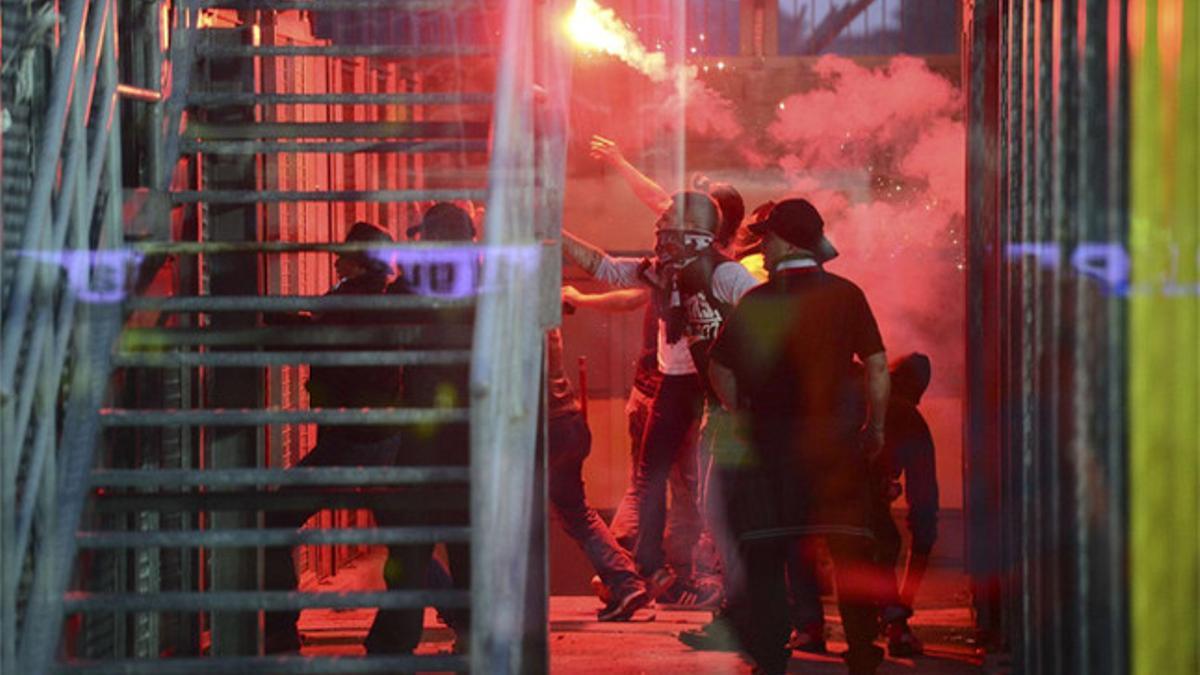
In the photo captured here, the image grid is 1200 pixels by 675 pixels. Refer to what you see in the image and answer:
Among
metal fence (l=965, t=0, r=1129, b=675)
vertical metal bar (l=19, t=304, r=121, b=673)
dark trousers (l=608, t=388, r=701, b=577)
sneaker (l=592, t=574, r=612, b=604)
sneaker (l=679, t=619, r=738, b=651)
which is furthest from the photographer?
dark trousers (l=608, t=388, r=701, b=577)

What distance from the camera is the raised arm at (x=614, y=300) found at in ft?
31.2

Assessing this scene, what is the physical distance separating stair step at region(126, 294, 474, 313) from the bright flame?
698 centimetres

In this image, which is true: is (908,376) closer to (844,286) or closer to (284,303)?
(844,286)

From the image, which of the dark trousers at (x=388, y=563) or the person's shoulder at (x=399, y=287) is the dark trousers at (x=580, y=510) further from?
the person's shoulder at (x=399, y=287)

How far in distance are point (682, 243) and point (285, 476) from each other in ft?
9.95

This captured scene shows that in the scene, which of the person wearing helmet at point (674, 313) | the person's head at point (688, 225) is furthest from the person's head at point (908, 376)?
the person's head at point (688, 225)

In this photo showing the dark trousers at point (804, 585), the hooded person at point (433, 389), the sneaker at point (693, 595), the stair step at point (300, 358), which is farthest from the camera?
the sneaker at point (693, 595)

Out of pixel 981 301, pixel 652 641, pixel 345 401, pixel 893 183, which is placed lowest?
pixel 652 641

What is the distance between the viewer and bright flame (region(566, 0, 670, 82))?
552 inches

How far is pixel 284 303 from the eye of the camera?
713cm

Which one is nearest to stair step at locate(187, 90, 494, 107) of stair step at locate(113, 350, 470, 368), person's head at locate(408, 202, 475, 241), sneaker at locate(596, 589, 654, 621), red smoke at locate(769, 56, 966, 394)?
person's head at locate(408, 202, 475, 241)

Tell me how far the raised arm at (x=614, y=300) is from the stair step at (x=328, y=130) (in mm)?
1581

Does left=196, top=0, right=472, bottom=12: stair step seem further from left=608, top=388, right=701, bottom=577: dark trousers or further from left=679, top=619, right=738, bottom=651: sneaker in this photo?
left=679, top=619, right=738, bottom=651: sneaker

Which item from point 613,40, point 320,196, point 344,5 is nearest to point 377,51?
point 344,5
